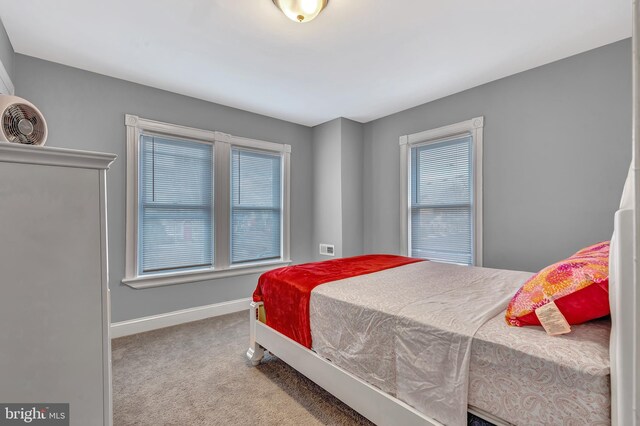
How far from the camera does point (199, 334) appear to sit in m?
2.92

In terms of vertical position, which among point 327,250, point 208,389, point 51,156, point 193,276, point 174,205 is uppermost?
point 51,156

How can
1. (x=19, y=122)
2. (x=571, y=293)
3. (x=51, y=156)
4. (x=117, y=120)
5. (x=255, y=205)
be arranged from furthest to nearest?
(x=255, y=205) → (x=117, y=120) → (x=19, y=122) → (x=571, y=293) → (x=51, y=156)

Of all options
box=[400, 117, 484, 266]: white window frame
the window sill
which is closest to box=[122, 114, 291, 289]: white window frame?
the window sill

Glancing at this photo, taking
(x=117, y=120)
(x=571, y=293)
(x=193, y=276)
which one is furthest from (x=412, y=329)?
(x=117, y=120)

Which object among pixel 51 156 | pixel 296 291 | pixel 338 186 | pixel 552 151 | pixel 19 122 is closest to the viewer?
pixel 51 156

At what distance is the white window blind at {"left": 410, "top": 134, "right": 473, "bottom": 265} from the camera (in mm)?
3258

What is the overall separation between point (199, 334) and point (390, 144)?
3.26m

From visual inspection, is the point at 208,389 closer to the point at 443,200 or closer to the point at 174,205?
the point at 174,205

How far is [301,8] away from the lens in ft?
5.94

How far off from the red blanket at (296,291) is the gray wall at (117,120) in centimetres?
143

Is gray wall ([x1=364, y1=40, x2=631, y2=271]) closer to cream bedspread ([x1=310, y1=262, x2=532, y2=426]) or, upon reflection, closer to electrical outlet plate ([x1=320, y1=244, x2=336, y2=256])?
cream bedspread ([x1=310, y1=262, x2=532, y2=426])

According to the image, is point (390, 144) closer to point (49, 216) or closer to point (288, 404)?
point (288, 404)

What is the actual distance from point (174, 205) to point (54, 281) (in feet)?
8.07

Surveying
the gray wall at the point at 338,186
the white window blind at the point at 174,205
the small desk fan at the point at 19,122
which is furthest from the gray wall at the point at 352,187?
the small desk fan at the point at 19,122
